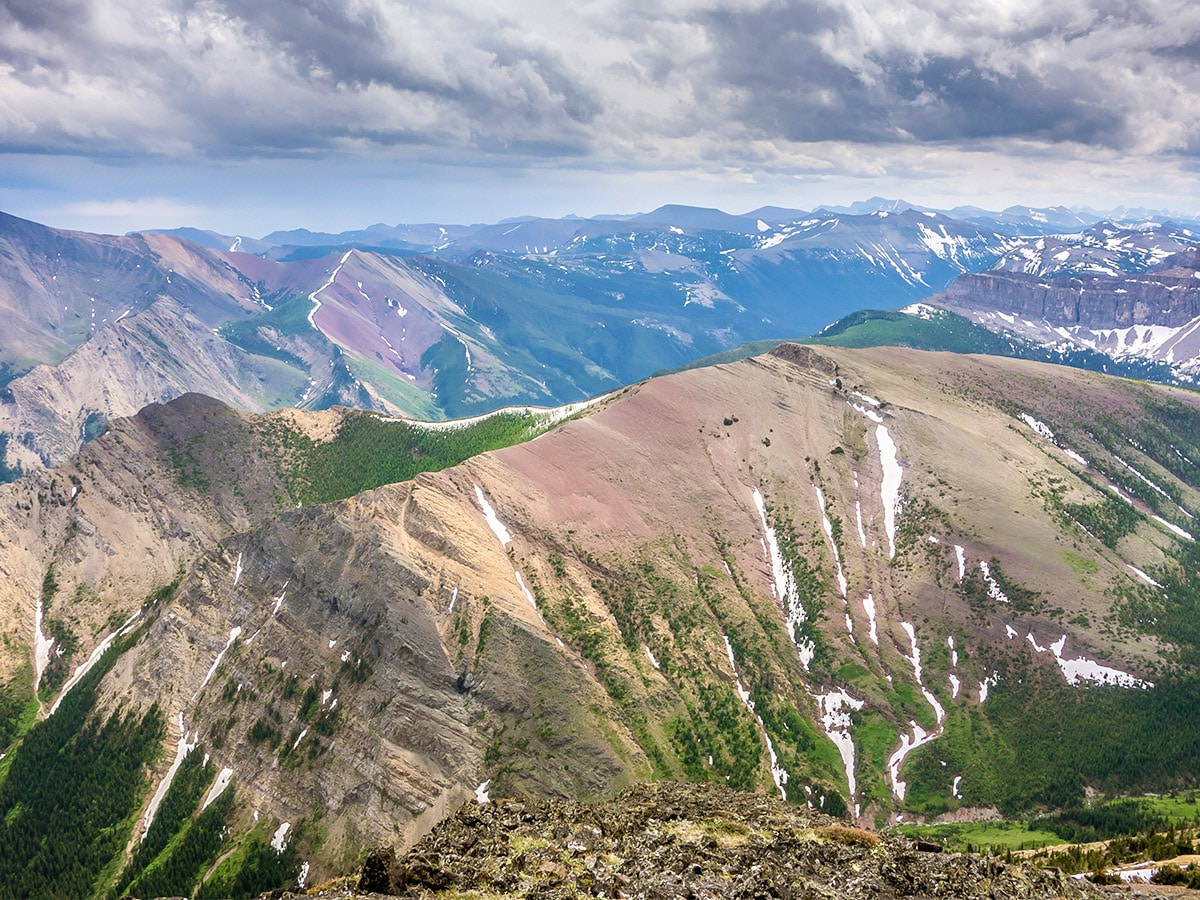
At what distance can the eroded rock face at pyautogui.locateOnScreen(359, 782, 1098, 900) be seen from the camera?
6488cm

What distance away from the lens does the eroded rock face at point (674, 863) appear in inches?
2554

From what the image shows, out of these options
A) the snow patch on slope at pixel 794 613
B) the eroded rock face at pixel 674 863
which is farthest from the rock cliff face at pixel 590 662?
the eroded rock face at pixel 674 863

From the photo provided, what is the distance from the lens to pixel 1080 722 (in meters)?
164

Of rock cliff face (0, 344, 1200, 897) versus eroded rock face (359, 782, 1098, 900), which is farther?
rock cliff face (0, 344, 1200, 897)

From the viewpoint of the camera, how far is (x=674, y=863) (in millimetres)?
68750

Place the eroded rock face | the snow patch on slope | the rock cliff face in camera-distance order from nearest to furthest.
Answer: the eroded rock face < the rock cliff face < the snow patch on slope

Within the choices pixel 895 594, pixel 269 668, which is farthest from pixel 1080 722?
pixel 269 668

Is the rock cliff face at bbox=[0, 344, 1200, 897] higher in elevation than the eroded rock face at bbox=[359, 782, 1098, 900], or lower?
lower

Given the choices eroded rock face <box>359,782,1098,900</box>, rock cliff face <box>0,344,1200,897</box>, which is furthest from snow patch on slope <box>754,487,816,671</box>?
eroded rock face <box>359,782,1098,900</box>

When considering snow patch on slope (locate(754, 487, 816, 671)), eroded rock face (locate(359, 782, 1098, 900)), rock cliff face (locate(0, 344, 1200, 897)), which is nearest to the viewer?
eroded rock face (locate(359, 782, 1098, 900))

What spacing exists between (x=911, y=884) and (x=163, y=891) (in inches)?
5202

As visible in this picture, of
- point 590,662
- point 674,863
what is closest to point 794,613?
point 590,662

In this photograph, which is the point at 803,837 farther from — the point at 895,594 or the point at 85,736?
the point at 85,736

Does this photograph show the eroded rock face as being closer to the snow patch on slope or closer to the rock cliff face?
the rock cliff face
